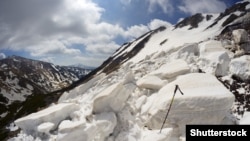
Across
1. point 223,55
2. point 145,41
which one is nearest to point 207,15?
point 145,41

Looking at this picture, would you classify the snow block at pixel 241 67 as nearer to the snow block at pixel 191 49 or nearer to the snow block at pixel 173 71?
the snow block at pixel 173 71

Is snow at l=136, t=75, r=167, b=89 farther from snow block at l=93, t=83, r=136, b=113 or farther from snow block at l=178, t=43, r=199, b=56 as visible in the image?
snow block at l=178, t=43, r=199, b=56

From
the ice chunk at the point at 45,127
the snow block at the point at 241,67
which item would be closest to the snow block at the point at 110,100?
the ice chunk at the point at 45,127

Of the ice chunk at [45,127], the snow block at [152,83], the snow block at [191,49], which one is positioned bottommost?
the ice chunk at [45,127]

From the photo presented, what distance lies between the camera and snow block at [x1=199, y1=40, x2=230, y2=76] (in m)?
22.1

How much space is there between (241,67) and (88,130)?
41.7 ft

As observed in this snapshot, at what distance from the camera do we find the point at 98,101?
17375 mm

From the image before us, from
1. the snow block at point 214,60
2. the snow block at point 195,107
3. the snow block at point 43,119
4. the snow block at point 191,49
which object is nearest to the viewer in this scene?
the snow block at point 195,107

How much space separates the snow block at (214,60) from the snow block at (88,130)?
33.3 ft

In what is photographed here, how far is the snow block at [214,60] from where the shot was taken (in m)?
22.1

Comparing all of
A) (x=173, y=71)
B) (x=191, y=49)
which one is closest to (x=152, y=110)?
(x=173, y=71)

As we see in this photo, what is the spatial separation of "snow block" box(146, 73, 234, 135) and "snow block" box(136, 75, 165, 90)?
3430 mm
